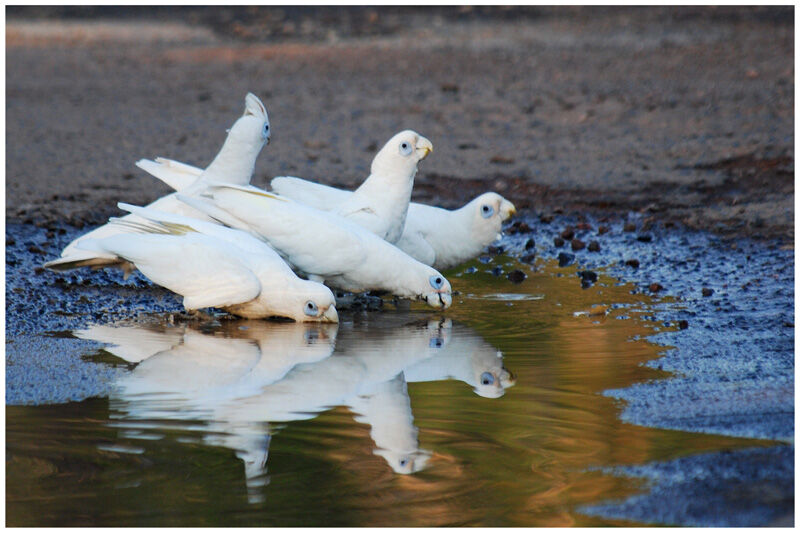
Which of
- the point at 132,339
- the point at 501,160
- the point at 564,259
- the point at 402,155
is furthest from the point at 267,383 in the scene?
the point at 501,160

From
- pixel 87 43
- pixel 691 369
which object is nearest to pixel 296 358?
pixel 691 369

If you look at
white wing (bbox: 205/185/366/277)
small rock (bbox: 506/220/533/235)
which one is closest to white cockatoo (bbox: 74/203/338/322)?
white wing (bbox: 205/185/366/277)

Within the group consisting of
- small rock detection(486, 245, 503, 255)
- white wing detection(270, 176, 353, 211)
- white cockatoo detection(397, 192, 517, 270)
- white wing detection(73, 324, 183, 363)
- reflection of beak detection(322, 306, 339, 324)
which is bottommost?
white wing detection(73, 324, 183, 363)

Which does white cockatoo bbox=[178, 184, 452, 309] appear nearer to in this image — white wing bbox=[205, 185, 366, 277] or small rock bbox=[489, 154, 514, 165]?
white wing bbox=[205, 185, 366, 277]

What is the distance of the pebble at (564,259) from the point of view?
27.6ft

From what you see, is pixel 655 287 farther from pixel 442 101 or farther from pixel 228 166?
pixel 442 101

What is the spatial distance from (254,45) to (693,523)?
54.8ft

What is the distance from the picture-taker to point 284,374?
523cm

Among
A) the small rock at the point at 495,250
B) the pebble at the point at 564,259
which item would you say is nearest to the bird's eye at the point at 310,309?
the pebble at the point at 564,259

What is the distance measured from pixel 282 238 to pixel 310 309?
0.71 m

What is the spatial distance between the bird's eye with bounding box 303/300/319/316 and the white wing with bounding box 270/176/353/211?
1597mm

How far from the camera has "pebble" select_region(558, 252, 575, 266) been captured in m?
8.40

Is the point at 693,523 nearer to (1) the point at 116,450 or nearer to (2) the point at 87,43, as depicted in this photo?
(1) the point at 116,450

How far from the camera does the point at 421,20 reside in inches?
803
